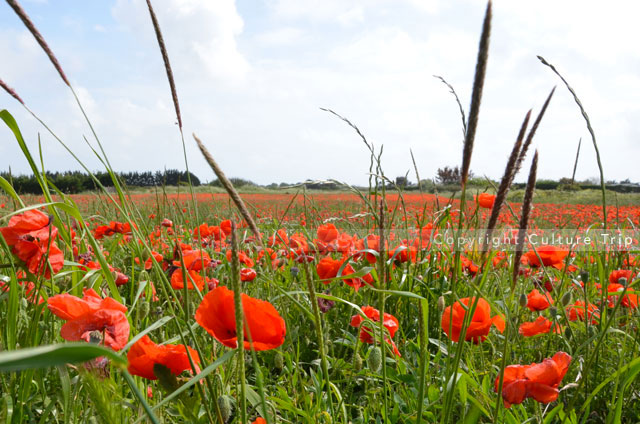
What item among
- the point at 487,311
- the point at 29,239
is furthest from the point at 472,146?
the point at 29,239

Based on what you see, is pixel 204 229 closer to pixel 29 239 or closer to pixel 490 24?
pixel 29 239

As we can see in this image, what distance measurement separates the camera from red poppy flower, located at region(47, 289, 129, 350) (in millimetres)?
719

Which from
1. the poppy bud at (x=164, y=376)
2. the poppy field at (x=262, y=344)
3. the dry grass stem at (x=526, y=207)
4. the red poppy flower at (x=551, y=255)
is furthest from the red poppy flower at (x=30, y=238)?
the red poppy flower at (x=551, y=255)

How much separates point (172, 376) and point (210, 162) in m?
0.42

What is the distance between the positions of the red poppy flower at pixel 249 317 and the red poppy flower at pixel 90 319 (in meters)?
0.16

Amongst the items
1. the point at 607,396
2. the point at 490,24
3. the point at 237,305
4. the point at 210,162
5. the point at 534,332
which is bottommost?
the point at 607,396

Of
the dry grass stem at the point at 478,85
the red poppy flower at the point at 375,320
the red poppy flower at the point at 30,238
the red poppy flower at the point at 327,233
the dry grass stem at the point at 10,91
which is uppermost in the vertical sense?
the dry grass stem at the point at 10,91

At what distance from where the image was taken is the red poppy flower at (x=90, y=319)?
2.36ft

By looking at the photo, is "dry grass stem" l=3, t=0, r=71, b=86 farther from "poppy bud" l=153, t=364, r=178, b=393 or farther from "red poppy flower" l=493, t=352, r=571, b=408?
"red poppy flower" l=493, t=352, r=571, b=408

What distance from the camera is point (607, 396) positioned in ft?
4.48

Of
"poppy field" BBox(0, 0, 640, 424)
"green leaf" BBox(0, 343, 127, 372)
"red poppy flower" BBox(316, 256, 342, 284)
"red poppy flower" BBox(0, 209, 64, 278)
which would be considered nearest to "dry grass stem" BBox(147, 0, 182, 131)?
"poppy field" BBox(0, 0, 640, 424)

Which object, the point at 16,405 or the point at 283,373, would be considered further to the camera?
the point at 283,373

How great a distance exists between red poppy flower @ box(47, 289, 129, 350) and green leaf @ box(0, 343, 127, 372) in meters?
0.55

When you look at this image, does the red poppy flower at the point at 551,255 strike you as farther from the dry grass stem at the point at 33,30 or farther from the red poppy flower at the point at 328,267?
the dry grass stem at the point at 33,30
